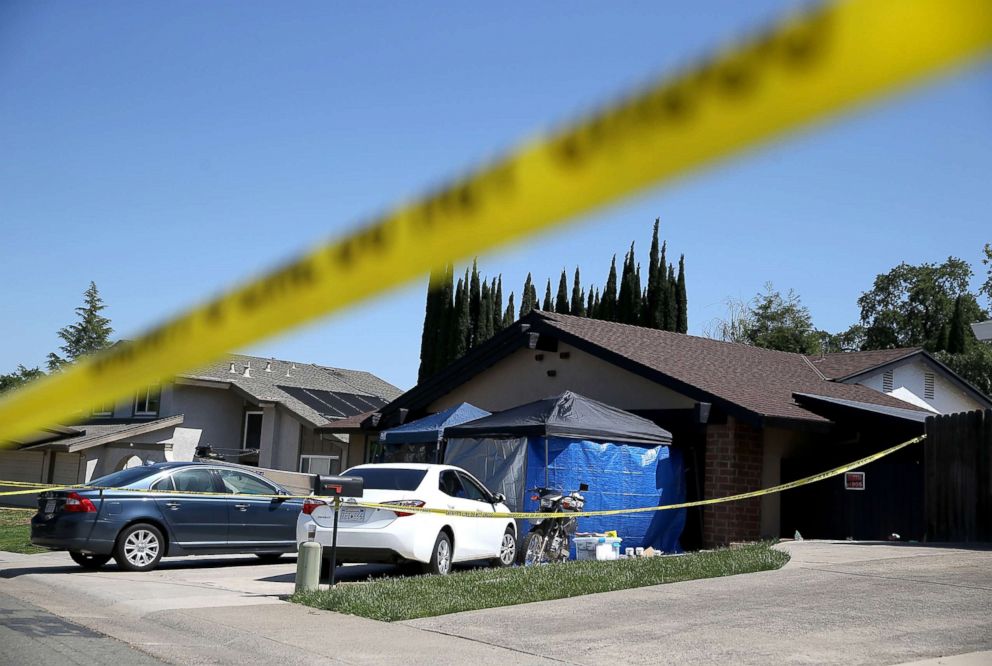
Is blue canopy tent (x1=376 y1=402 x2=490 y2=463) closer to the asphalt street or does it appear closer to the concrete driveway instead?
the concrete driveway

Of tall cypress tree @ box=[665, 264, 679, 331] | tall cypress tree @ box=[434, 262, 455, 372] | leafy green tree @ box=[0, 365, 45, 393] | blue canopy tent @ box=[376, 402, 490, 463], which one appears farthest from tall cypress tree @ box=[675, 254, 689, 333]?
leafy green tree @ box=[0, 365, 45, 393]

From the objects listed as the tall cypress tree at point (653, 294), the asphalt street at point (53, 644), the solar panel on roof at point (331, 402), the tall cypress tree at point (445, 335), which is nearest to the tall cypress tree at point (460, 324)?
the tall cypress tree at point (445, 335)

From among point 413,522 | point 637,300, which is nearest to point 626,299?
point 637,300

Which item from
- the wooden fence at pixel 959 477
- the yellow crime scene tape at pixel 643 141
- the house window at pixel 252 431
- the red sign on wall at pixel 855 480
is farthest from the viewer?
→ the house window at pixel 252 431

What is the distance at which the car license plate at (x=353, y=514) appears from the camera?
13195mm

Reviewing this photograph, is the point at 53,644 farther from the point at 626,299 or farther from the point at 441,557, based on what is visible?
the point at 626,299

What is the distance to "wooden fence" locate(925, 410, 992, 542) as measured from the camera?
16.4 m

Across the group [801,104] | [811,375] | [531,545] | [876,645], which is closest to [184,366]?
[801,104]

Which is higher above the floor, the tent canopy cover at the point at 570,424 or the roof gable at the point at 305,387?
the roof gable at the point at 305,387

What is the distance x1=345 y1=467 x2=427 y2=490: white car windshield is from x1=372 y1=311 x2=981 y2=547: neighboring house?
6418mm

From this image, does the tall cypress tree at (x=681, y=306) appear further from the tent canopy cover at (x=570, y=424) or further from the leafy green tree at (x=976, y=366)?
the tent canopy cover at (x=570, y=424)

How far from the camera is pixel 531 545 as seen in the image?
1566 centimetres

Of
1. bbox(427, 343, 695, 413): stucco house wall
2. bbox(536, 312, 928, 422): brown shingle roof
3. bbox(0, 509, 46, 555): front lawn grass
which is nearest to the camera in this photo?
bbox(0, 509, 46, 555): front lawn grass

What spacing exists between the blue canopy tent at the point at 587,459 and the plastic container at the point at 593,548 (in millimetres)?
903
